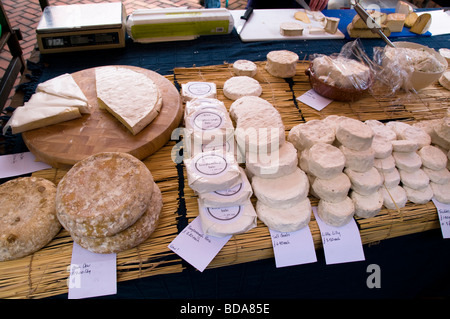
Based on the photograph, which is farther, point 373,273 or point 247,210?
point 373,273

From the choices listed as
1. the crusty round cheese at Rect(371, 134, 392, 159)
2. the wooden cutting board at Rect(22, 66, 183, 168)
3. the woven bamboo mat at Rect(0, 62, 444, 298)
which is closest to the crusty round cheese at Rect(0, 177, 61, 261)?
the woven bamboo mat at Rect(0, 62, 444, 298)

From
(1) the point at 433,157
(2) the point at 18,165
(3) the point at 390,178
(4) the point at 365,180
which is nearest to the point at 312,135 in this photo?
(4) the point at 365,180

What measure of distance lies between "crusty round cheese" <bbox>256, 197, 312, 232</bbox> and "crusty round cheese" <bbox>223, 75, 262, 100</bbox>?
75cm

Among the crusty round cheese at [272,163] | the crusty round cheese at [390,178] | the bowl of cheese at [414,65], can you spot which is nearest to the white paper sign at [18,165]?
the crusty round cheese at [272,163]

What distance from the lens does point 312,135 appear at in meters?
1.36

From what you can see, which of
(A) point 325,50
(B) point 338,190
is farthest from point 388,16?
(B) point 338,190

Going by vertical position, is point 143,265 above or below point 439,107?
below

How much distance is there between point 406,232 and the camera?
4.60ft

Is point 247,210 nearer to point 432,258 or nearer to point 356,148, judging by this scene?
point 356,148

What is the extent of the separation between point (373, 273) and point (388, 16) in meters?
2.16

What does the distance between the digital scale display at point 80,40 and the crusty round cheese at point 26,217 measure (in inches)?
51.2

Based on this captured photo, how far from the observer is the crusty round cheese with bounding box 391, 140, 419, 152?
1.39m

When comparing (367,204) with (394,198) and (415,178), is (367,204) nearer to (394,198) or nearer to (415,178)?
(394,198)

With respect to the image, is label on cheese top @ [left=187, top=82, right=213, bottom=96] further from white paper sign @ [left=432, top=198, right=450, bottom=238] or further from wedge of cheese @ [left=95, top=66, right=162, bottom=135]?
white paper sign @ [left=432, top=198, right=450, bottom=238]
